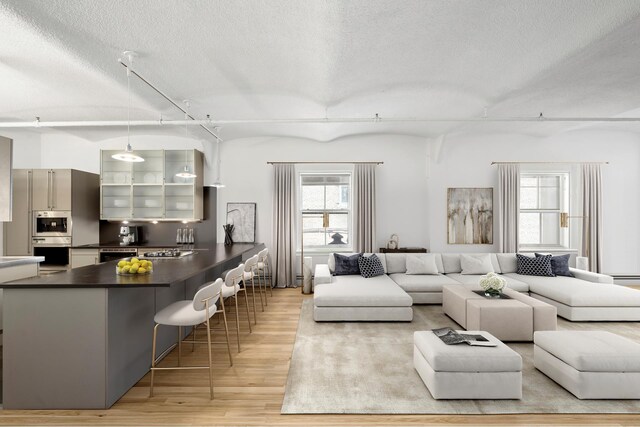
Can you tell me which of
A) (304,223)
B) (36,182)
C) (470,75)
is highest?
(470,75)

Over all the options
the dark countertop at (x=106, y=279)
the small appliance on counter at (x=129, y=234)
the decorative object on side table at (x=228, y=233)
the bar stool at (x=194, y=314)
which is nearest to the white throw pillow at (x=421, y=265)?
the decorative object on side table at (x=228, y=233)

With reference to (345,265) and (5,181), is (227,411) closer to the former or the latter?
(345,265)

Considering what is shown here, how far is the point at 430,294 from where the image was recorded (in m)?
5.12

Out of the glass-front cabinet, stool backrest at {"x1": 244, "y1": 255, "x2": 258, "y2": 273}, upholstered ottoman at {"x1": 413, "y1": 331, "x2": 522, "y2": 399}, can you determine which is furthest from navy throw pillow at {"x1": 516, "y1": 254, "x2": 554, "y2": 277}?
the glass-front cabinet

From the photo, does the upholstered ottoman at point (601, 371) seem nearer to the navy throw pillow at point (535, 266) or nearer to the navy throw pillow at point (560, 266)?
the navy throw pillow at point (535, 266)

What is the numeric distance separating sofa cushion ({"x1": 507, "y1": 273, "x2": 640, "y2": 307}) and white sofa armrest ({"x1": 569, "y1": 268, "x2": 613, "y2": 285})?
0.15m

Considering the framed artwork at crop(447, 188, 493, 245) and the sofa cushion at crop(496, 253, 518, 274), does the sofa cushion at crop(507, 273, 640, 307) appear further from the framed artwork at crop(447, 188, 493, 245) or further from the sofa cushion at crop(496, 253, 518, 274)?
the framed artwork at crop(447, 188, 493, 245)

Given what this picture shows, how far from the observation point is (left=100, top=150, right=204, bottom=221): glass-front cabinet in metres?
6.26

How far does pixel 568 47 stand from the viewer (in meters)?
3.08

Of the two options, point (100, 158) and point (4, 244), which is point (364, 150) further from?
point (4, 244)

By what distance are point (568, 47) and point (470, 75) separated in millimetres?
877

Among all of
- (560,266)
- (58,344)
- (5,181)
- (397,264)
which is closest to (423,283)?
(397,264)

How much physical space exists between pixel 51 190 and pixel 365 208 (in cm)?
546

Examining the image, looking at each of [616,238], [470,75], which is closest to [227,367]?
[470,75]
